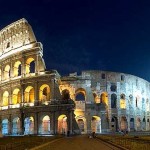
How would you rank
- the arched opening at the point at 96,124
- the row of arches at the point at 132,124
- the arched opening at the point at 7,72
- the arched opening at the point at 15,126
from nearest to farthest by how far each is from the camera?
the arched opening at the point at 15,126, the arched opening at the point at 96,124, the arched opening at the point at 7,72, the row of arches at the point at 132,124

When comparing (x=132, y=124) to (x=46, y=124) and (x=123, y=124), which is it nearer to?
(x=123, y=124)

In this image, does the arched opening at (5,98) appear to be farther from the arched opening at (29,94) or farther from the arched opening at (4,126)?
the arched opening at (29,94)

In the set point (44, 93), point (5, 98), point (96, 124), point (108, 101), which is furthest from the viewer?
point (108, 101)

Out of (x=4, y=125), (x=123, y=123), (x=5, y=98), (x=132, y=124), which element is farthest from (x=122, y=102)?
(x=4, y=125)

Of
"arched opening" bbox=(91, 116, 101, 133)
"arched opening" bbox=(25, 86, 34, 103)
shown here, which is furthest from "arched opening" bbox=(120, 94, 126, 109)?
"arched opening" bbox=(25, 86, 34, 103)

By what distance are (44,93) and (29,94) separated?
2.69 m

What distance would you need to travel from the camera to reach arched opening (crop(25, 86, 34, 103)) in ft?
169

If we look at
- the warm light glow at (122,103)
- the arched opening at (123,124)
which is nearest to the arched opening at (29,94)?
the warm light glow at (122,103)

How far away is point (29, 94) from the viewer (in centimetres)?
5294

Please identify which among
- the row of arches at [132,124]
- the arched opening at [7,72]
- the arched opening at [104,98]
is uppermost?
the arched opening at [7,72]

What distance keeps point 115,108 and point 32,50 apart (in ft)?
63.8

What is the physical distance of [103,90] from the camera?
57.6 metres

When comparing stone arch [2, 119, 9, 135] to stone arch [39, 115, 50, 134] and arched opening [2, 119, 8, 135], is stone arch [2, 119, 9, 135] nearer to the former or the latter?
arched opening [2, 119, 8, 135]

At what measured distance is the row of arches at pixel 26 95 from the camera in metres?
51.2
